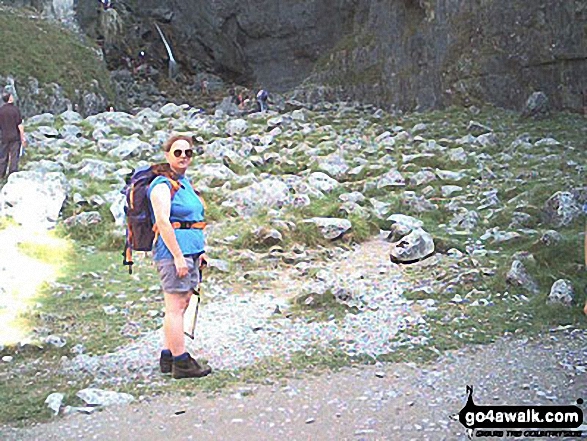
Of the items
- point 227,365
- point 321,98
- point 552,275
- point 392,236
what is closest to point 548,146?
point 392,236

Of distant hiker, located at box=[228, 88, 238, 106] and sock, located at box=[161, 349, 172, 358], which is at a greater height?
sock, located at box=[161, 349, 172, 358]

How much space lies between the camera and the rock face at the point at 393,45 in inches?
656

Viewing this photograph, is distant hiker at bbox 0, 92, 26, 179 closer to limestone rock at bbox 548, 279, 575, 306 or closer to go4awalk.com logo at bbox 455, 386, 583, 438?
limestone rock at bbox 548, 279, 575, 306

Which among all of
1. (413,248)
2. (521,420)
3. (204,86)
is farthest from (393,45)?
(521,420)

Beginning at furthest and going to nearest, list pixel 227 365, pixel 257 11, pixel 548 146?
pixel 257 11 < pixel 548 146 < pixel 227 365

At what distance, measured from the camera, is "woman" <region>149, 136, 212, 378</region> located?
463 centimetres

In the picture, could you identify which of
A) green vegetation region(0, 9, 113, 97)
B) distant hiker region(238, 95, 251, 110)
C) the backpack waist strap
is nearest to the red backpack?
the backpack waist strap

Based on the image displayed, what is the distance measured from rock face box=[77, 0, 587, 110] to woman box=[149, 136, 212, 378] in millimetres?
13197

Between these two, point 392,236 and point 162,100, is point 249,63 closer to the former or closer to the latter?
point 162,100

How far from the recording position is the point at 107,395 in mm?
4941

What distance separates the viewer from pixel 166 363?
5.22 meters

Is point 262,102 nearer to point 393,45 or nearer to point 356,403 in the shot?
point 393,45

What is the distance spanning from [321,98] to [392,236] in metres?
17.5

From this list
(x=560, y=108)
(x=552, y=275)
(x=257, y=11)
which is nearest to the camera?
(x=552, y=275)
